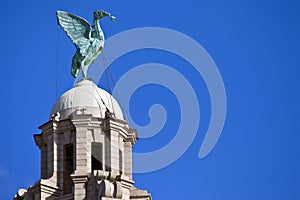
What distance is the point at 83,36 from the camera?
92.2 m

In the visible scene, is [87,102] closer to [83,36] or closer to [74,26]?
[83,36]

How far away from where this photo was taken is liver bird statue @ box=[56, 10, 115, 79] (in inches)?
3580

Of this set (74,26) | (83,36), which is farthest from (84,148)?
(74,26)

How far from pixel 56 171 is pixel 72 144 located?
7.59 ft

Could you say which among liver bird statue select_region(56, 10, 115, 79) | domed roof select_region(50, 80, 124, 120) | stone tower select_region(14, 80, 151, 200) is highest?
liver bird statue select_region(56, 10, 115, 79)

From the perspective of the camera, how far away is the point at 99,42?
91500mm

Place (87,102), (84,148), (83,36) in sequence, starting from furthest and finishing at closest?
(83,36) → (87,102) → (84,148)

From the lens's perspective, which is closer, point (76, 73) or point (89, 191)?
point (89, 191)

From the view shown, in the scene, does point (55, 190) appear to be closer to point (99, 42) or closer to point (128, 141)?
point (128, 141)

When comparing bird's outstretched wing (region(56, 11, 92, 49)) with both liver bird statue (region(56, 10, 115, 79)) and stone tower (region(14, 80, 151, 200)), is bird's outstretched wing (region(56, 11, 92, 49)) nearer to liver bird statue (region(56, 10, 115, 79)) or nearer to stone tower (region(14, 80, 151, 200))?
liver bird statue (region(56, 10, 115, 79))

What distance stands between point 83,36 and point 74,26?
118 cm

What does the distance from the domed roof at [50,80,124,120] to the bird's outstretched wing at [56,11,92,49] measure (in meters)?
4.38

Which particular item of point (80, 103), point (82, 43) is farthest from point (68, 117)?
point (82, 43)

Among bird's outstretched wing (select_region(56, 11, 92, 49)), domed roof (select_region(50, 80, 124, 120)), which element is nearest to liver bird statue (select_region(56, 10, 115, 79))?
bird's outstretched wing (select_region(56, 11, 92, 49))
